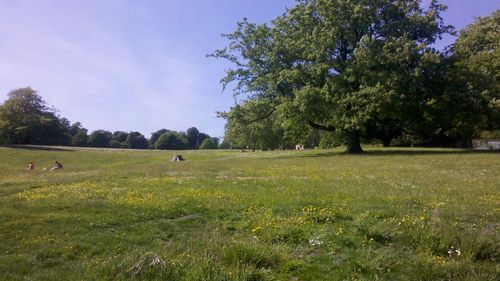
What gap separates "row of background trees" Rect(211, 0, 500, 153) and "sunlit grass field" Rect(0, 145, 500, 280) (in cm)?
2372

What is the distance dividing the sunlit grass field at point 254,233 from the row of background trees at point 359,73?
23.7 meters

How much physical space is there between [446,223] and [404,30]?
120 feet

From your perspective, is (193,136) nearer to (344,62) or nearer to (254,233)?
(344,62)

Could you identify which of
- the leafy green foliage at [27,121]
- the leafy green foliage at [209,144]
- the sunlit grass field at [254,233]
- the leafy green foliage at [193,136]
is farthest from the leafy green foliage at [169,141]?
the sunlit grass field at [254,233]

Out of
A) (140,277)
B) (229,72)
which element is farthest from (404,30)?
(140,277)

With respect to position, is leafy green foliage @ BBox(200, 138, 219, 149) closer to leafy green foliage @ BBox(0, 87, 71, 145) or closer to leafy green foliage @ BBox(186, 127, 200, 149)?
leafy green foliage @ BBox(186, 127, 200, 149)

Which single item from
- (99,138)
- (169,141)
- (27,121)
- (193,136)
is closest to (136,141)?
(169,141)

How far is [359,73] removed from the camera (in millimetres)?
39969

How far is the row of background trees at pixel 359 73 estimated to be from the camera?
127 ft

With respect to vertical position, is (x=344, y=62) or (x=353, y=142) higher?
(x=344, y=62)

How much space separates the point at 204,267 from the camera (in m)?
6.59

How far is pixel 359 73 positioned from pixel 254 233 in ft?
109

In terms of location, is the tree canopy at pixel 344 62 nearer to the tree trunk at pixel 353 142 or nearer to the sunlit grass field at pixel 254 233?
the tree trunk at pixel 353 142

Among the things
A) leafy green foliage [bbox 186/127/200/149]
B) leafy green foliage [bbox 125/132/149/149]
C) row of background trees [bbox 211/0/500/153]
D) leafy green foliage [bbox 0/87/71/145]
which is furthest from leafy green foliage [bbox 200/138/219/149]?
row of background trees [bbox 211/0/500/153]
